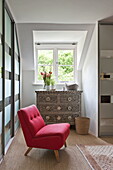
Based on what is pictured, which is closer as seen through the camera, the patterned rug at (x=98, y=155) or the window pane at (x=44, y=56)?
the patterned rug at (x=98, y=155)

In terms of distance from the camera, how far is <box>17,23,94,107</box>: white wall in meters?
3.83

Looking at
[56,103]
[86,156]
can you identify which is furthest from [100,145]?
[56,103]

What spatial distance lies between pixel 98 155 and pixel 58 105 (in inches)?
67.3

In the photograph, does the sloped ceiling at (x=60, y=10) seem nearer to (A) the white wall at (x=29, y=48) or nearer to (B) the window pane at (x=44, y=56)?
(A) the white wall at (x=29, y=48)

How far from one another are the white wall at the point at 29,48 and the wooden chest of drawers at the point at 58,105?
2.28 feet

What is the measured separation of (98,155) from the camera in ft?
8.93

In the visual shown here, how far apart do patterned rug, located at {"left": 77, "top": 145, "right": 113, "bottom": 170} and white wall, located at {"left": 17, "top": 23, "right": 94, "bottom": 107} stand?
2163 millimetres

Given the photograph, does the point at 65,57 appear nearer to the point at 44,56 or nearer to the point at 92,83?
the point at 44,56

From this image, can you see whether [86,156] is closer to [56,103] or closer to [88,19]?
[56,103]

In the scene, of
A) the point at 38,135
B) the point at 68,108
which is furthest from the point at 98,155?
the point at 68,108

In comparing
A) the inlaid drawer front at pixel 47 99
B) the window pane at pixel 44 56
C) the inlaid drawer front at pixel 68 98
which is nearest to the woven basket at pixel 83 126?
the inlaid drawer front at pixel 68 98

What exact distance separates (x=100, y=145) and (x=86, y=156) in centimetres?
58

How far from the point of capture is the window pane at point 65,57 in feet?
16.3

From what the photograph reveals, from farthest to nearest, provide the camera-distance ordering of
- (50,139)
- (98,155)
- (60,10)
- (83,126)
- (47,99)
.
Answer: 1. (47,99)
2. (83,126)
3. (60,10)
4. (98,155)
5. (50,139)
